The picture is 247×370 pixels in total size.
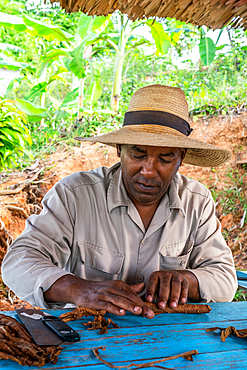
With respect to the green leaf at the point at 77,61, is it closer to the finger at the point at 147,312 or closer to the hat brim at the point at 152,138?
the hat brim at the point at 152,138

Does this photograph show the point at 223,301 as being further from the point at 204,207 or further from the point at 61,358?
the point at 61,358

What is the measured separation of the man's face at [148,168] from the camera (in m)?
1.70

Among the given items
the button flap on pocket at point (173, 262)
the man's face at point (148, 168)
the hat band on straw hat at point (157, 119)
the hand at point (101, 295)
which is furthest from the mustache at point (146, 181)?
the hand at point (101, 295)

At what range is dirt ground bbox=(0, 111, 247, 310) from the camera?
4.34m

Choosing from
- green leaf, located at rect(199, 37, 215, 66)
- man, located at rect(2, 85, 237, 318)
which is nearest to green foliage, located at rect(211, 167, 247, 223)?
green leaf, located at rect(199, 37, 215, 66)

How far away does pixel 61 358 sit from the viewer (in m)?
0.95

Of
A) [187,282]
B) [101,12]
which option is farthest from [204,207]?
[101,12]

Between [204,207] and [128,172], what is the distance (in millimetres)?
553

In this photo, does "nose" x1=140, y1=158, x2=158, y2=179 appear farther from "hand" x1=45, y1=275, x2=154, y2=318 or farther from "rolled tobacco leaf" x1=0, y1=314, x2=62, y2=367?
"rolled tobacco leaf" x1=0, y1=314, x2=62, y2=367

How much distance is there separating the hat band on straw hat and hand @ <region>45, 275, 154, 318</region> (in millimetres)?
859

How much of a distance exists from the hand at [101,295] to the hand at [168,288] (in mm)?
94

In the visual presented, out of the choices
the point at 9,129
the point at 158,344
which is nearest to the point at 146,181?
the point at 158,344

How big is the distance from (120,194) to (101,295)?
28.6 inches

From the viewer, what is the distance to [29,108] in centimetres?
523
